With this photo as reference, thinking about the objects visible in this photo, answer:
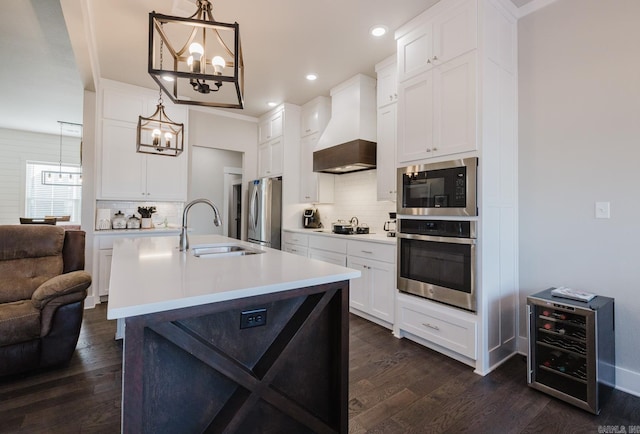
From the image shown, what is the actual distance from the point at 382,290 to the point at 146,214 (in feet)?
11.7

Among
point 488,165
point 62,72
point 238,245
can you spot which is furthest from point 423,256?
point 62,72

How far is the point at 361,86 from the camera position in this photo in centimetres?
371

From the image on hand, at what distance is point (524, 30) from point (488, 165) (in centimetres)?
130

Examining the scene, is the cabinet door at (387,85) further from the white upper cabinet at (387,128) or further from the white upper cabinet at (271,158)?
the white upper cabinet at (271,158)

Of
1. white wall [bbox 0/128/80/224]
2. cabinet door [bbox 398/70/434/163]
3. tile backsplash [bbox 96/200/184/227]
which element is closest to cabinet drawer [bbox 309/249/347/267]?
cabinet door [bbox 398/70/434/163]

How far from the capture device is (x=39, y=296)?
86.0 inches

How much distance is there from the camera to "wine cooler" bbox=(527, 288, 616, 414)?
1.81 m

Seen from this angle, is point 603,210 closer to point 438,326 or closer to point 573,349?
point 573,349

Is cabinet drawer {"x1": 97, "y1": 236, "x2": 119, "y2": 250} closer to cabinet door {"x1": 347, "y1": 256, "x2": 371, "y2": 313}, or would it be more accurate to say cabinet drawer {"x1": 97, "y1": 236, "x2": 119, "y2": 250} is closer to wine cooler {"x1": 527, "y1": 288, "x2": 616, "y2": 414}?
cabinet door {"x1": 347, "y1": 256, "x2": 371, "y2": 313}

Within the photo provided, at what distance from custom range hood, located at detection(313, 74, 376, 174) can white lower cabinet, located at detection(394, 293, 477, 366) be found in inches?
67.0

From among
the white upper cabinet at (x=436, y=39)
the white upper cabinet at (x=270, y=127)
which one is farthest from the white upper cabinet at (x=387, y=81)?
the white upper cabinet at (x=270, y=127)

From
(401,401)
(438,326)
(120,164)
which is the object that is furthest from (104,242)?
(438,326)

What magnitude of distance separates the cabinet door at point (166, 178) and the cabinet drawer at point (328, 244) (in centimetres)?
218

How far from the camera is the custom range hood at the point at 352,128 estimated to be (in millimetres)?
3578
